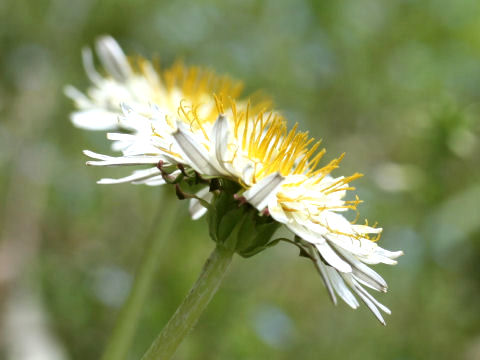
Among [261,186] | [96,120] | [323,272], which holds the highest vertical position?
[261,186]

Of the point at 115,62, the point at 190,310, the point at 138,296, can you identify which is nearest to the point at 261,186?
the point at 190,310

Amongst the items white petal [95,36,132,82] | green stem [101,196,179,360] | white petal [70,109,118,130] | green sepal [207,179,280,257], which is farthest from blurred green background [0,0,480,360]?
green sepal [207,179,280,257]

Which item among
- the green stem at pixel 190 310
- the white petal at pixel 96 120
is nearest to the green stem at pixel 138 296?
the white petal at pixel 96 120

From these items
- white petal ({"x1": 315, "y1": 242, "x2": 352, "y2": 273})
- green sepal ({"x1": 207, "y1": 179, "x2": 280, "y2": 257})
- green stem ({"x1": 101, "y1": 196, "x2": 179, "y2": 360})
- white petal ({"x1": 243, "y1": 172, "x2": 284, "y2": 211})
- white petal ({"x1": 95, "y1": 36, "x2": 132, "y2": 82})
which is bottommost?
green stem ({"x1": 101, "y1": 196, "x2": 179, "y2": 360})

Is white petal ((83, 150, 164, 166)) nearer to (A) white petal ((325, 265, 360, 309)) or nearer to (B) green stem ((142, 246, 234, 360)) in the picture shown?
(B) green stem ((142, 246, 234, 360))

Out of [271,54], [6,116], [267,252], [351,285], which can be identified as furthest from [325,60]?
[351,285]

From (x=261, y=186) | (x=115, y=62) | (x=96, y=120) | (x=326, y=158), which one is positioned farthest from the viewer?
(x=326, y=158)

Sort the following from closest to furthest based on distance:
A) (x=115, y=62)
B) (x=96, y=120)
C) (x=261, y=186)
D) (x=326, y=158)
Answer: (x=261, y=186) < (x=96, y=120) < (x=115, y=62) < (x=326, y=158)

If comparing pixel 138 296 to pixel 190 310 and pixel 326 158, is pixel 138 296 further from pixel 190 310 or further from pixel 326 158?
pixel 326 158
